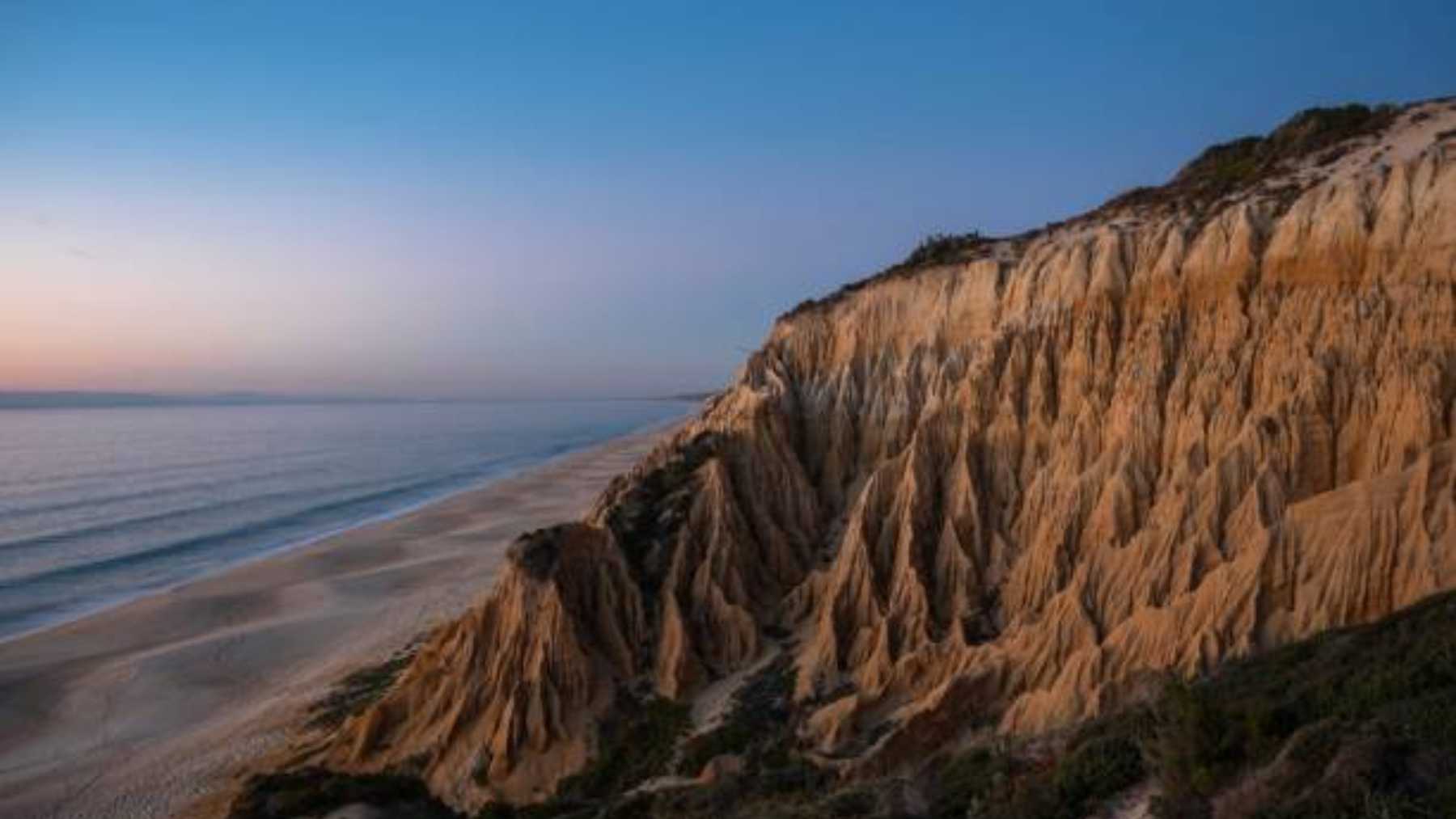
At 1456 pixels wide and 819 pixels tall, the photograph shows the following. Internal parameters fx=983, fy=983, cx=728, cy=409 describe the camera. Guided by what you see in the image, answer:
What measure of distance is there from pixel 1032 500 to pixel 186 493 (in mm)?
68448

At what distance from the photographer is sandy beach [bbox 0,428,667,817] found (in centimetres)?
2289

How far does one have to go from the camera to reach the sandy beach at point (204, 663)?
22.9m

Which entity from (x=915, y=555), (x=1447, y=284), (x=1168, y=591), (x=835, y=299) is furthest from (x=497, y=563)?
(x=1447, y=284)

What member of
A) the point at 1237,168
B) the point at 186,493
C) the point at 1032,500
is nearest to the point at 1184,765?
the point at 1032,500

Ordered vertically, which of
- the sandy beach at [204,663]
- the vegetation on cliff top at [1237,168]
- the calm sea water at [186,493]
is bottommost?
the sandy beach at [204,663]

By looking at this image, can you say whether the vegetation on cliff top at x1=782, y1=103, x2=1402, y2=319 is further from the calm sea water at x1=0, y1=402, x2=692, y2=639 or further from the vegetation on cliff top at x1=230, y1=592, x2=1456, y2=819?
the calm sea water at x1=0, y1=402, x2=692, y2=639

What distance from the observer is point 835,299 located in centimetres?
2503

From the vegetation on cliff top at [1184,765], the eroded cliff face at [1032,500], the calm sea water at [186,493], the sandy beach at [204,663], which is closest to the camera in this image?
the vegetation on cliff top at [1184,765]

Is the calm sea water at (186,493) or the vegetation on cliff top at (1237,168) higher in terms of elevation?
the vegetation on cliff top at (1237,168)

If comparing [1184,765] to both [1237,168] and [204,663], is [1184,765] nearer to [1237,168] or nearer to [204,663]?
[1237,168]

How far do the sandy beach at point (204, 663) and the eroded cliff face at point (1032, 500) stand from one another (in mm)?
6603

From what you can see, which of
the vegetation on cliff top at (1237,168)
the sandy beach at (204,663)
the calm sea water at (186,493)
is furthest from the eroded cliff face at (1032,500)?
the calm sea water at (186,493)

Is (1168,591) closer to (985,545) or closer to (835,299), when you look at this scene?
(985,545)

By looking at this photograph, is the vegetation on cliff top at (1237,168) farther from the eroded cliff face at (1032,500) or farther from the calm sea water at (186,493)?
the calm sea water at (186,493)
